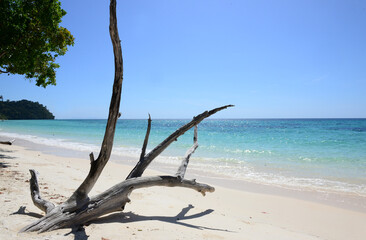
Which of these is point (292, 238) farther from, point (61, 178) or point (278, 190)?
point (61, 178)

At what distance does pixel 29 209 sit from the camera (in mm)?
3852

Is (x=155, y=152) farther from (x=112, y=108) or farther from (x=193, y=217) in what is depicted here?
(x=193, y=217)

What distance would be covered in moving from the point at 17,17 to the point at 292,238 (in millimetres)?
10710

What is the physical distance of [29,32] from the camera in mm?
8812

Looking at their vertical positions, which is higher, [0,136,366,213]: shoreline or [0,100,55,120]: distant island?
[0,100,55,120]: distant island

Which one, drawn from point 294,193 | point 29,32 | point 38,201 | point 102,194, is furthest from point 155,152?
point 29,32

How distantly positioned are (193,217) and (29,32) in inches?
365

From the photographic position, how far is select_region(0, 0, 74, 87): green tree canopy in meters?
8.23

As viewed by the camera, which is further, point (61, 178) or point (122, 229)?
point (61, 178)

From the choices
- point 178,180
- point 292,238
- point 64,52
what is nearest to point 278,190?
point 292,238

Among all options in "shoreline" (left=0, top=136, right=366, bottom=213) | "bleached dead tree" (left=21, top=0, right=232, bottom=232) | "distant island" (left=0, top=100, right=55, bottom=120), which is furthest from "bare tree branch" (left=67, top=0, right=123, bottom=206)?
"distant island" (left=0, top=100, right=55, bottom=120)

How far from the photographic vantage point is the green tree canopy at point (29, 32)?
8.23 m

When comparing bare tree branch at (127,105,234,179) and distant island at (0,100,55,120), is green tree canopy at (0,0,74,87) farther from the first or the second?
distant island at (0,100,55,120)

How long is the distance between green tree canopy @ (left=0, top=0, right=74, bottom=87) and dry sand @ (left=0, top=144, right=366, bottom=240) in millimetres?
4944
